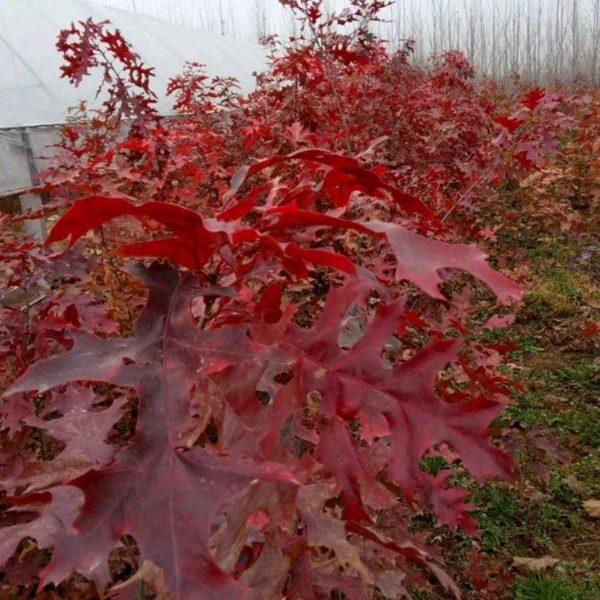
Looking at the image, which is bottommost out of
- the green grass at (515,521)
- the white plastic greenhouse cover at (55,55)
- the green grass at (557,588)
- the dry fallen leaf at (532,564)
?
the green grass at (515,521)

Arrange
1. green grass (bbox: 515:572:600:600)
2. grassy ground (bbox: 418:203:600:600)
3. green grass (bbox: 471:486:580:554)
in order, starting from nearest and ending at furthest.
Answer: green grass (bbox: 515:572:600:600), grassy ground (bbox: 418:203:600:600), green grass (bbox: 471:486:580:554)

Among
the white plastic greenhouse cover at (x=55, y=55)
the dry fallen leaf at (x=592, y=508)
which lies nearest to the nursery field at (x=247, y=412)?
the dry fallen leaf at (x=592, y=508)

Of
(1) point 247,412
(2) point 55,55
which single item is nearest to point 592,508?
(1) point 247,412

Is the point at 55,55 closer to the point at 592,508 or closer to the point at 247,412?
the point at 592,508

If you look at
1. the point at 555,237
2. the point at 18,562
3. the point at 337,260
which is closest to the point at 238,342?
the point at 337,260

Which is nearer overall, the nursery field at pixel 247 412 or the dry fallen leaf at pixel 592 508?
the nursery field at pixel 247 412

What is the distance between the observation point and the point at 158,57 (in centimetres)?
1104

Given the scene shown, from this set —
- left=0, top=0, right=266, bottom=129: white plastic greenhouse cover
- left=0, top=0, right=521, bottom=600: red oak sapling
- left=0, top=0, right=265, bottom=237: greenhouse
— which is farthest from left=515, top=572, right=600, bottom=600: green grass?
left=0, top=0, right=266, bottom=129: white plastic greenhouse cover

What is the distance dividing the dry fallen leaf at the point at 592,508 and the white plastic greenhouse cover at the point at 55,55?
204 inches

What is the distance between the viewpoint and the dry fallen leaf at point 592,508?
222 cm

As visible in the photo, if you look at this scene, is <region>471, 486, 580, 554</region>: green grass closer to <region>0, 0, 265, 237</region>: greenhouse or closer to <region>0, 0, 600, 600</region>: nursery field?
<region>0, 0, 600, 600</region>: nursery field

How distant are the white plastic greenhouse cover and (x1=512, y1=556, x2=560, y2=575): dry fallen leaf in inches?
206

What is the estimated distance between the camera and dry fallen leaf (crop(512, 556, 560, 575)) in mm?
1978

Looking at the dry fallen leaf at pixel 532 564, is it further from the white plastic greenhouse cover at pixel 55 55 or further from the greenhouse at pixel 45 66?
the white plastic greenhouse cover at pixel 55 55
